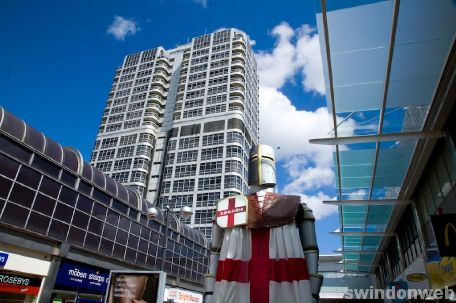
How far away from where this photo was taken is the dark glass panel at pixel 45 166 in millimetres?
14703

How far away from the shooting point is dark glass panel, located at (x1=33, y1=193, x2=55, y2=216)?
14.5 meters

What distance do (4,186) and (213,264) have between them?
1093cm

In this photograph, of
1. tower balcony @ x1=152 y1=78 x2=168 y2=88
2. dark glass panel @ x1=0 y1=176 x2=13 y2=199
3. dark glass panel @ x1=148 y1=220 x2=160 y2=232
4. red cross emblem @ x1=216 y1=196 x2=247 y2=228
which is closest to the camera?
red cross emblem @ x1=216 y1=196 x2=247 y2=228

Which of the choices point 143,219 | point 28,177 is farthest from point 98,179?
point 143,219

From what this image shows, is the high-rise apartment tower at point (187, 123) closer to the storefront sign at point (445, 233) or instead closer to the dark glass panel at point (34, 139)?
the dark glass panel at point (34, 139)

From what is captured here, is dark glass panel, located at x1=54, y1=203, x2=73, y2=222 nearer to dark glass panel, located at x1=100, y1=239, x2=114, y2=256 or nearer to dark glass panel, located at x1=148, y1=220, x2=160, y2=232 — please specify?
dark glass panel, located at x1=100, y1=239, x2=114, y2=256

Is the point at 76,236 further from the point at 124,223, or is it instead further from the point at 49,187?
the point at 124,223

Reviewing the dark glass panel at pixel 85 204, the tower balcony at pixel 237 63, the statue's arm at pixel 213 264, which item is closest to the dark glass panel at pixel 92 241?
the dark glass panel at pixel 85 204

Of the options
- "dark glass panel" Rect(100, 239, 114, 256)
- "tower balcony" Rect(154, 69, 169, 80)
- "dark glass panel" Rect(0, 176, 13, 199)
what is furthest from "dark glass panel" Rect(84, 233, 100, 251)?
"tower balcony" Rect(154, 69, 169, 80)

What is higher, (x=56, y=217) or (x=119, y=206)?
(x=119, y=206)

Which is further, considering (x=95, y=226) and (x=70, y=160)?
(x=95, y=226)

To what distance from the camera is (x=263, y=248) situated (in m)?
5.64

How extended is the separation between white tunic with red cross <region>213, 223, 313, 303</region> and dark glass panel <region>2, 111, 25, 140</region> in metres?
11.7

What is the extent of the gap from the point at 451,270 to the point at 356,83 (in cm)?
605
